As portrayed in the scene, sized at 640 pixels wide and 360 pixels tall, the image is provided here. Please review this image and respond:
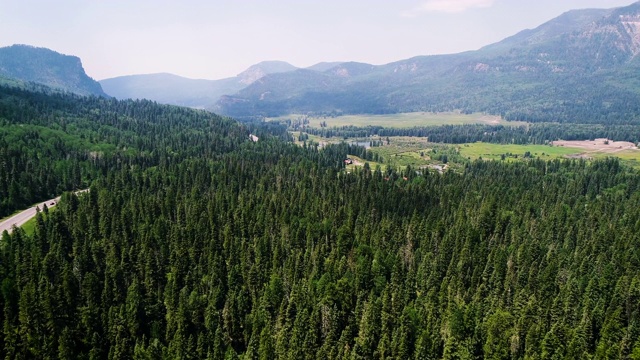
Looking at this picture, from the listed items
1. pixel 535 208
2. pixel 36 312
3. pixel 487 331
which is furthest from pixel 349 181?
pixel 36 312

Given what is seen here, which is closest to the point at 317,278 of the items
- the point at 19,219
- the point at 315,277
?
the point at 315,277

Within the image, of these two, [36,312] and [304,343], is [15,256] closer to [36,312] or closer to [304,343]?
[36,312]

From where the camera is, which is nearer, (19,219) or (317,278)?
(317,278)

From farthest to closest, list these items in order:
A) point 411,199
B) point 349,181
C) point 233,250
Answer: point 349,181 < point 411,199 < point 233,250

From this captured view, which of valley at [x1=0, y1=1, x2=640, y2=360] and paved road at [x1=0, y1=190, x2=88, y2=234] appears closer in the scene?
valley at [x1=0, y1=1, x2=640, y2=360]

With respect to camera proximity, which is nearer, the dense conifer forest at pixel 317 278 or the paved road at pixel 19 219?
the dense conifer forest at pixel 317 278

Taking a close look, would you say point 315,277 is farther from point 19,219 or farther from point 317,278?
point 19,219

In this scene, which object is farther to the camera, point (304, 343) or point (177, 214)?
point (177, 214)

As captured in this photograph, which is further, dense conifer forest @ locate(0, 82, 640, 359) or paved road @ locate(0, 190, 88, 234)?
paved road @ locate(0, 190, 88, 234)
